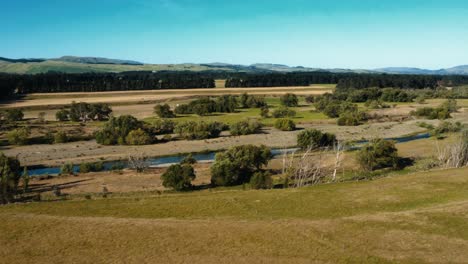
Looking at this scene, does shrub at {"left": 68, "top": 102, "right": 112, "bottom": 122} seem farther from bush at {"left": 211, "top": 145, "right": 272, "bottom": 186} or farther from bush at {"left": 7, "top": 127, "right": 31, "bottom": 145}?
bush at {"left": 211, "top": 145, "right": 272, "bottom": 186}

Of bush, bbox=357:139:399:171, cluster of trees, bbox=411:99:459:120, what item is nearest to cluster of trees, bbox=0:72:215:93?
cluster of trees, bbox=411:99:459:120

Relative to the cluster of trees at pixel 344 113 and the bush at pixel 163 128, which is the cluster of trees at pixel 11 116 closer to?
the bush at pixel 163 128

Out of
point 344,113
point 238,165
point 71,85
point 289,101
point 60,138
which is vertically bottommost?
point 60,138

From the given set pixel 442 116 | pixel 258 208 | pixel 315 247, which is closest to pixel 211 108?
pixel 442 116

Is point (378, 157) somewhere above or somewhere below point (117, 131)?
above

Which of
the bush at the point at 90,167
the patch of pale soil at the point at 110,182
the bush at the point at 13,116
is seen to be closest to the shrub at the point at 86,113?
the bush at the point at 13,116

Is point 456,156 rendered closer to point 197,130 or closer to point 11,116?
point 197,130

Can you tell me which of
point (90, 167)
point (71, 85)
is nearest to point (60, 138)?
point (90, 167)
